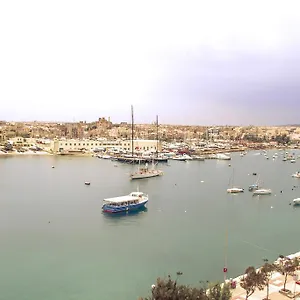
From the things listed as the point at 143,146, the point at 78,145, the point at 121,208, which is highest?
the point at 78,145

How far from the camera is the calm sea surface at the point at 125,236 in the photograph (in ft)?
26.6

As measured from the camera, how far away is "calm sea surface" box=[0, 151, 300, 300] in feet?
26.6

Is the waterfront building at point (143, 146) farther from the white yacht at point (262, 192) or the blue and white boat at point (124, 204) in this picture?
the blue and white boat at point (124, 204)

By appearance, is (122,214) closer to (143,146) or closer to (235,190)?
(235,190)

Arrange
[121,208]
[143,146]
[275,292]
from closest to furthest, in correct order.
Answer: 1. [275,292]
2. [121,208]
3. [143,146]

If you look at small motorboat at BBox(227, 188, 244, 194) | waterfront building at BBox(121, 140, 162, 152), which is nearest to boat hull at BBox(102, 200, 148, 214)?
small motorboat at BBox(227, 188, 244, 194)

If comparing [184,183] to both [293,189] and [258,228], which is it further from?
[258,228]

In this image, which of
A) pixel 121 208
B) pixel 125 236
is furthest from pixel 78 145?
pixel 125 236

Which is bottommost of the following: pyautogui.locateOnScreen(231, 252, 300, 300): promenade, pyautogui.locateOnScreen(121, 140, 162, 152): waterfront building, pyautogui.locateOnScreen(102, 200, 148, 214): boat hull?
pyautogui.locateOnScreen(102, 200, 148, 214): boat hull

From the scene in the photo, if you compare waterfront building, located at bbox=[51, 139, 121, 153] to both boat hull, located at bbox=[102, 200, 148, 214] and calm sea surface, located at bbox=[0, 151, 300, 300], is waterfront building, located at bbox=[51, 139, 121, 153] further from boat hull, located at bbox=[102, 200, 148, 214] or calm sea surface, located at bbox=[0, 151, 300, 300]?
boat hull, located at bbox=[102, 200, 148, 214]

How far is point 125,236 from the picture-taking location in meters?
11.3

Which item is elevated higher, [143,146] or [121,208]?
[143,146]

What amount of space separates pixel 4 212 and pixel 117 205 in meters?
4.32

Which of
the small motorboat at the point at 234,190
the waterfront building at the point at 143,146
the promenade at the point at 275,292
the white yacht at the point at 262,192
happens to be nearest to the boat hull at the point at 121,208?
the small motorboat at the point at 234,190
